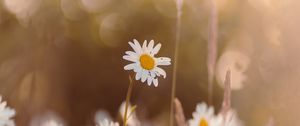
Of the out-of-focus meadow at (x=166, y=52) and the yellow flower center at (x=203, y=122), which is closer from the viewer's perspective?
the yellow flower center at (x=203, y=122)

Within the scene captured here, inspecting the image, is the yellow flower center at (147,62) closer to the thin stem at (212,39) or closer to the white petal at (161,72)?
the white petal at (161,72)

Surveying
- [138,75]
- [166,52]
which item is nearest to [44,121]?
[138,75]

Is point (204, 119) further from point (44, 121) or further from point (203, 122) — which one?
point (44, 121)

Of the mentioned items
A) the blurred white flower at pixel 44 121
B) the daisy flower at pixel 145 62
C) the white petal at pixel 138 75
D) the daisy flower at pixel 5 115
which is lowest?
the daisy flower at pixel 5 115

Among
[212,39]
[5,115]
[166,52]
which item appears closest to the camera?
[5,115]

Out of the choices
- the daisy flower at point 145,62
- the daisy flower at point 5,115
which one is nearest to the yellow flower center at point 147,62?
the daisy flower at point 145,62
